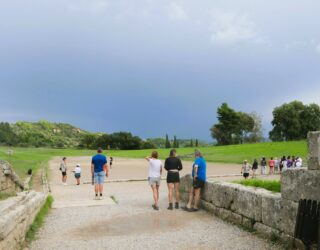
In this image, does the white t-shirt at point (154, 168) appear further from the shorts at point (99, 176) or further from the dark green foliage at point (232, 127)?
the dark green foliage at point (232, 127)

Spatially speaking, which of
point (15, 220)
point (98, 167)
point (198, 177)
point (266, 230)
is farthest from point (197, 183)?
point (15, 220)

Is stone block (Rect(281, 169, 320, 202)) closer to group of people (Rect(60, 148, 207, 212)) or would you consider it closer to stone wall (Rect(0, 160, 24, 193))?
group of people (Rect(60, 148, 207, 212))

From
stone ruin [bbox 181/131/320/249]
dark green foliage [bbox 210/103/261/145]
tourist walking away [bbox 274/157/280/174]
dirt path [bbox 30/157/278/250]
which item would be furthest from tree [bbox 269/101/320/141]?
stone ruin [bbox 181/131/320/249]

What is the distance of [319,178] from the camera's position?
641 centimetres

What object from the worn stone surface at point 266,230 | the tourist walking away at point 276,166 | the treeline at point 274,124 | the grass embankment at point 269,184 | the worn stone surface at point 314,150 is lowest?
the tourist walking away at point 276,166

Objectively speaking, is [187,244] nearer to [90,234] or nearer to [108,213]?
[90,234]

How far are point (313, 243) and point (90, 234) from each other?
16.0 ft

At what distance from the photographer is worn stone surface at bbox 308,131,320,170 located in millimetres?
6449

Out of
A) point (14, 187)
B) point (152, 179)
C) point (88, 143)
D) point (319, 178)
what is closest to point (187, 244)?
point (319, 178)

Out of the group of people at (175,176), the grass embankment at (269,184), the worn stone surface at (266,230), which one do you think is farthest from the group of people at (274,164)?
the worn stone surface at (266,230)

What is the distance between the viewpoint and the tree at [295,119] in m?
88.9

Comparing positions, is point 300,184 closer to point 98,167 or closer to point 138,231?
point 138,231

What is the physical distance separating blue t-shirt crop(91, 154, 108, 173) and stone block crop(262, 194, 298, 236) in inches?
295

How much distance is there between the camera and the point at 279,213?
7.37 metres
